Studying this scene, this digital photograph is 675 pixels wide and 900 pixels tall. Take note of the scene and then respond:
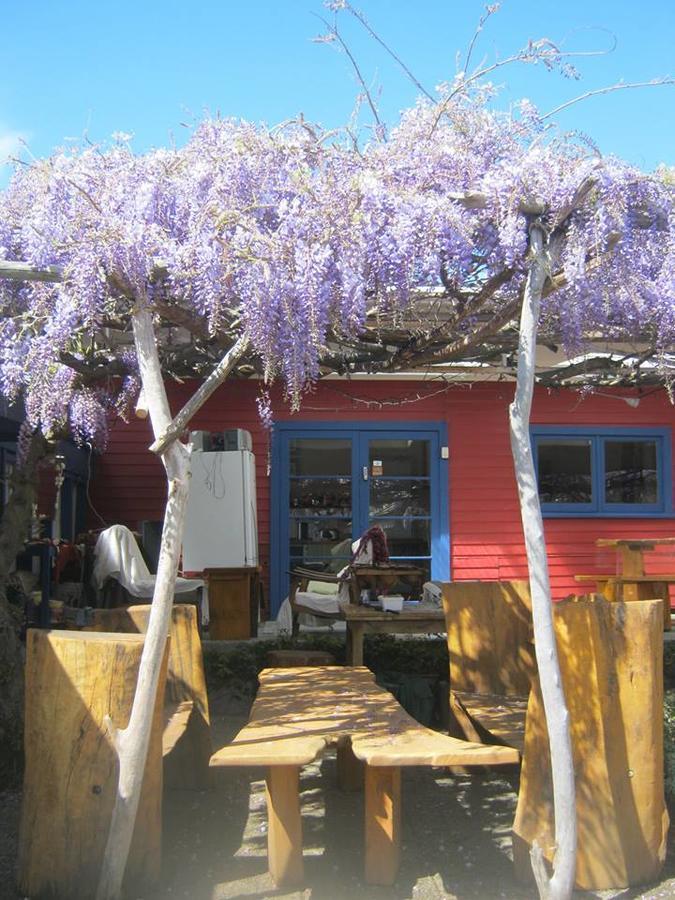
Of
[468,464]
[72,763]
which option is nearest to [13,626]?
[72,763]

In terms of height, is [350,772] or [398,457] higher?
[398,457]

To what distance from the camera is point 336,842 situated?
148 inches

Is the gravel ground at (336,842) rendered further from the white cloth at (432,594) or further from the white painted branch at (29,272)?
the white painted branch at (29,272)

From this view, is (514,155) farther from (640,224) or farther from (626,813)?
(626,813)

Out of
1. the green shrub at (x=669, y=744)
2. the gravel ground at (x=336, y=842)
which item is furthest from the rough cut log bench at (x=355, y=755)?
the green shrub at (x=669, y=744)

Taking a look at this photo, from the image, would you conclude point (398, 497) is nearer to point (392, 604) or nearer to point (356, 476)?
point (356, 476)

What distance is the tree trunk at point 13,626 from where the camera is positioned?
4.46 meters

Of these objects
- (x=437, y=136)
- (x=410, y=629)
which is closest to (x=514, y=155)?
(x=437, y=136)

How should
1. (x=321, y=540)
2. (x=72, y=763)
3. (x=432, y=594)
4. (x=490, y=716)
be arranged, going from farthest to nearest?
1. (x=321, y=540)
2. (x=432, y=594)
3. (x=490, y=716)
4. (x=72, y=763)

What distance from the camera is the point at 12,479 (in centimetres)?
534

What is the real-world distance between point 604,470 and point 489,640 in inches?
180

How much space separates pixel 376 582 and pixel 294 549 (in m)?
2.25

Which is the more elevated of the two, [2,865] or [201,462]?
[201,462]

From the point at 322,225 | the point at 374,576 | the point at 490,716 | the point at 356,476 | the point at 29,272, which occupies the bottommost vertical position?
the point at 490,716
